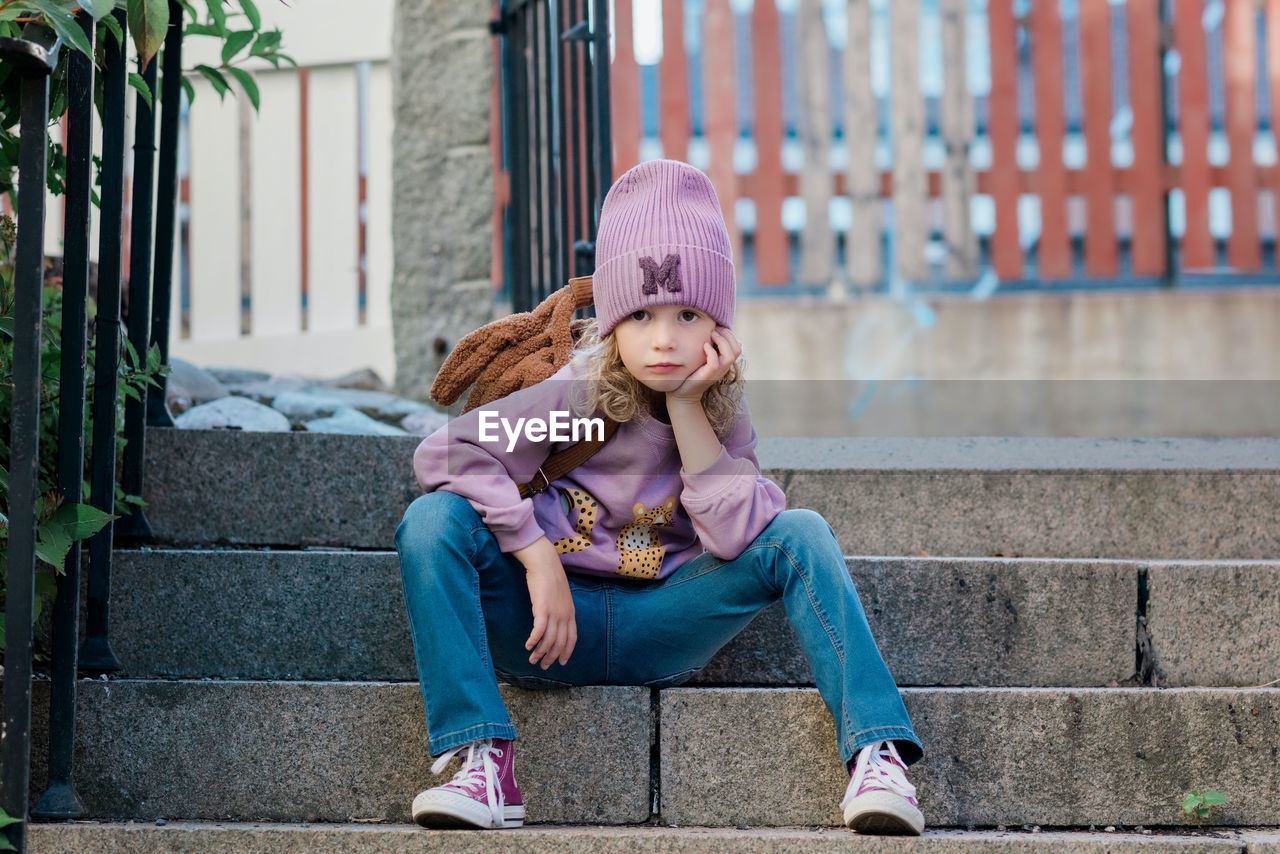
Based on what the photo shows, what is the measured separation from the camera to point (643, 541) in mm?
2131

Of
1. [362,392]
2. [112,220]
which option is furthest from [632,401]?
[362,392]

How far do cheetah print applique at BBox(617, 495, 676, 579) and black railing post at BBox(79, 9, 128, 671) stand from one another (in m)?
0.75

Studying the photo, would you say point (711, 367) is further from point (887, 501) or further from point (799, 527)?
point (887, 501)

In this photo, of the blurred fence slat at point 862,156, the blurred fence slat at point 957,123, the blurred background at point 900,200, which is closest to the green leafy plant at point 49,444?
the blurred background at point 900,200

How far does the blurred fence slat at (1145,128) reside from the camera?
17.1 ft

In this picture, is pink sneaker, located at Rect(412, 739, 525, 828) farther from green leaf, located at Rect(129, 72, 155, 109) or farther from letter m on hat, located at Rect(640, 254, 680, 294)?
green leaf, located at Rect(129, 72, 155, 109)

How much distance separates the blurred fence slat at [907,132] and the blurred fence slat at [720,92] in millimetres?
609

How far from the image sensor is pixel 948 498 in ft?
8.74

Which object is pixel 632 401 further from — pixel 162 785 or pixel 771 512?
pixel 162 785

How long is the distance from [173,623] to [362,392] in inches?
74.0

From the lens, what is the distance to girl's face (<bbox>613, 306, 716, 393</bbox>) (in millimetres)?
1988

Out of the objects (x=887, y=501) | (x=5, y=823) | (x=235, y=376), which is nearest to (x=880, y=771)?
(x=887, y=501)

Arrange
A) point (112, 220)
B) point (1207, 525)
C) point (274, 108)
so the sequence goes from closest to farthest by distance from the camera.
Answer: point (112, 220)
point (1207, 525)
point (274, 108)

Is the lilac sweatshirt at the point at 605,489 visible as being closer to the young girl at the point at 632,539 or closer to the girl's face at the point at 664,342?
the young girl at the point at 632,539
